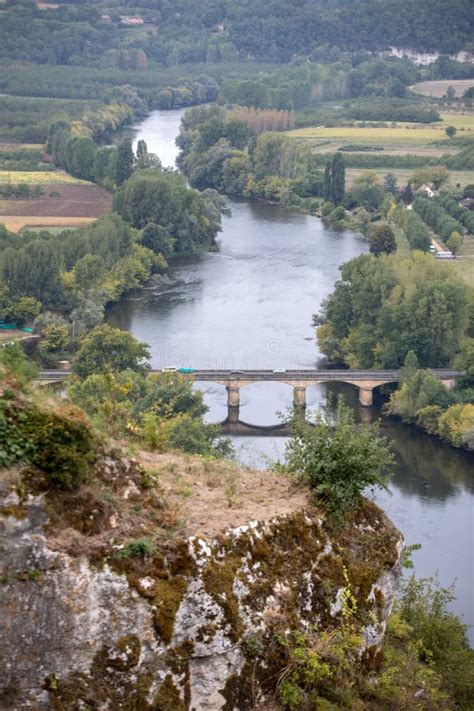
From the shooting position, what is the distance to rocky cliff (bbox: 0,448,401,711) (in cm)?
1262

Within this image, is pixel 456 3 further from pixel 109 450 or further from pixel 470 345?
pixel 109 450

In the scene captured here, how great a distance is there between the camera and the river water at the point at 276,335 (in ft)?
131

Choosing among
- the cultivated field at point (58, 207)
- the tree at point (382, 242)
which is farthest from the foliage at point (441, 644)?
the cultivated field at point (58, 207)

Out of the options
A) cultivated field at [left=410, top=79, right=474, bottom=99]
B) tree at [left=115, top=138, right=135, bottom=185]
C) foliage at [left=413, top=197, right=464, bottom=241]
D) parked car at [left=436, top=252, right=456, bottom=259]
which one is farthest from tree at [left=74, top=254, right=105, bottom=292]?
cultivated field at [left=410, top=79, right=474, bottom=99]

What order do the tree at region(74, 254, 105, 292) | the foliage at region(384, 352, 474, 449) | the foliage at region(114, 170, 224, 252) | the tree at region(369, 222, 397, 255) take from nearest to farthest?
the foliage at region(384, 352, 474, 449)
the tree at region(74, 254, 105, 292)
the tree at region(369, 222, 397, 255)
the foliage at region(114, 170, 224, 252)

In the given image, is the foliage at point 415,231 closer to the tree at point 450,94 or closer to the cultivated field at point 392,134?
the cultivated field at point 392,134

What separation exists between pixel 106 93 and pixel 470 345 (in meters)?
83.7

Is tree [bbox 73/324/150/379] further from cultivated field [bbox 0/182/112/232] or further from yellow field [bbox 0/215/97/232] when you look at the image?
yellow field [bbox 0/215/97/232]

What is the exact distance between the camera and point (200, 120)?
114m

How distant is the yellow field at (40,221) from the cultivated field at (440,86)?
216ft

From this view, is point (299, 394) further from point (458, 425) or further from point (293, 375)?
point (458, 425)

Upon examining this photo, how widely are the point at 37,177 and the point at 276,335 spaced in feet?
131

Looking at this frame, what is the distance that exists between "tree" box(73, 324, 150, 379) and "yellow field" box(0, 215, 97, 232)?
2971cm

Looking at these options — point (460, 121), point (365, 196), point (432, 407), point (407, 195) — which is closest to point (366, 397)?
point (432, 407)
